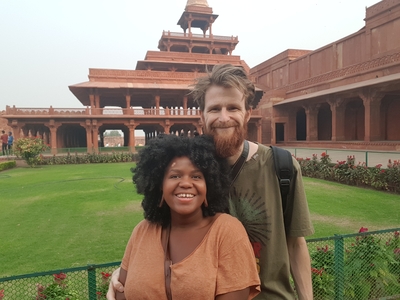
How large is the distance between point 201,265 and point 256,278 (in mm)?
248

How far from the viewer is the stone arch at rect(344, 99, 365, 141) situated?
23.1 metres

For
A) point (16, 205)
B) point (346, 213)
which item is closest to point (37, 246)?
point (16, 205)

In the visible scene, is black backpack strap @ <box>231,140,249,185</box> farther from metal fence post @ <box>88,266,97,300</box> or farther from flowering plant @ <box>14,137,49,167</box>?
flowering plant @ <box>14,137,49,167</box>

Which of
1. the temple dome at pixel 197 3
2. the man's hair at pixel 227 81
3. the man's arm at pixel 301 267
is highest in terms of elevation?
the temple dome at pixel 197 3

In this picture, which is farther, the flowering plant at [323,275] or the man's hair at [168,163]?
the flowering plant at [323,275]

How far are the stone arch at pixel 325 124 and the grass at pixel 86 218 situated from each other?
17.1 m

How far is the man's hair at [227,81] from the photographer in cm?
145

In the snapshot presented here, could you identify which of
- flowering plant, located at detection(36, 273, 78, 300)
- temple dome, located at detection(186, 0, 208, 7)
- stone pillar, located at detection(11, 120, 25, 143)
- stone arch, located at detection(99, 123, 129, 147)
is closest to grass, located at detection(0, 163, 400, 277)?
flowering plant, located at detection(36, 273, 78, 300)

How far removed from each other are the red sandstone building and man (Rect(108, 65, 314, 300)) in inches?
634

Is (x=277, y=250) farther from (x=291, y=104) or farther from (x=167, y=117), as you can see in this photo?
(x=291, y=104)

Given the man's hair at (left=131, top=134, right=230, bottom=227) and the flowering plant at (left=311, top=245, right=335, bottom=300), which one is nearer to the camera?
the man's hair at (left=131, top=134, right=230, bottom=227)

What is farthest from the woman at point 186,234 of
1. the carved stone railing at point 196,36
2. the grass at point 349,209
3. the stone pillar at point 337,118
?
the carved stone railing at point 196,36

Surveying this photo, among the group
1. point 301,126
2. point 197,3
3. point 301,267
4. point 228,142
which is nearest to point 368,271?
point 301,267

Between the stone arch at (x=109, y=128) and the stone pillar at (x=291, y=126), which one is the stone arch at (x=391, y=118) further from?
the stone arch at (x=109, y=128)
